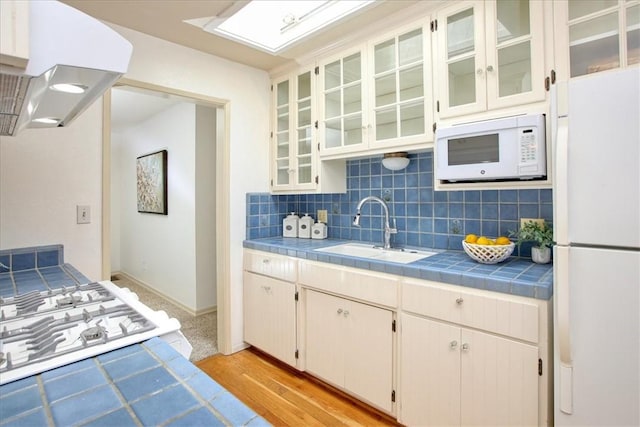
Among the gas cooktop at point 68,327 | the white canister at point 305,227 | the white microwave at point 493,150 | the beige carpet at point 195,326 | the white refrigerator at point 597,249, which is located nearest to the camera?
the gas cooktop at point 68,327

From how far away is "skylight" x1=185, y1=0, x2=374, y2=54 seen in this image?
1970 mm

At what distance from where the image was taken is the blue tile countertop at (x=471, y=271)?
4.57 feet

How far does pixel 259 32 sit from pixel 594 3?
1823 millimetres

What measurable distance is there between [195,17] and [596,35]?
6.65ft

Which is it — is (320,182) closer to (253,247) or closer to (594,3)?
(253,247)

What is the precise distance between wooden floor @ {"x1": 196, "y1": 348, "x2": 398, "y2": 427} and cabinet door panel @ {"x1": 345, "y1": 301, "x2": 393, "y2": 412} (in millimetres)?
115

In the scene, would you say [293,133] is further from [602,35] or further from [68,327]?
[68,327]

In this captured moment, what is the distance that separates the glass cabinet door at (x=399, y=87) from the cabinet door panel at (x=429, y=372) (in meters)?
1.09

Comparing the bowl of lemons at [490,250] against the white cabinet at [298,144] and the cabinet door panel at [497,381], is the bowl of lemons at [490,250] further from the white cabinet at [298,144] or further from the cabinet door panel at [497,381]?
the white cabinet at [298,144]

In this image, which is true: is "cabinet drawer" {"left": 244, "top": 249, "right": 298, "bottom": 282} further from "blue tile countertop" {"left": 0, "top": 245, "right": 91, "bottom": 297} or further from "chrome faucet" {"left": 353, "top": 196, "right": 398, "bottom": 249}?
"blue tile countertop" {"left": 0, "top": 245, "right": 91, "bottom": 297}

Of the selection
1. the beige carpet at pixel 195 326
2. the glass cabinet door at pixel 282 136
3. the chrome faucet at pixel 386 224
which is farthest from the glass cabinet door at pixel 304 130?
the beige carpet at pixel 195 326

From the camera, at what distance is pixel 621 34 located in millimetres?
1352

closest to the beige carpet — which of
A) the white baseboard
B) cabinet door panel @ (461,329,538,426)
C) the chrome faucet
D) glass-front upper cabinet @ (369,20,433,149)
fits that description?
the white baseboard

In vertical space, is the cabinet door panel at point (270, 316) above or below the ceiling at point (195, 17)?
below
